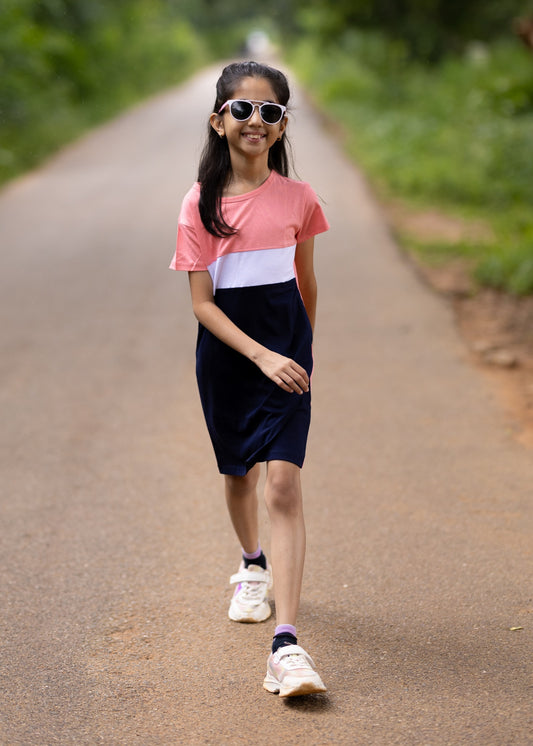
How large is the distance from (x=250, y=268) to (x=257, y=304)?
0.39 feet

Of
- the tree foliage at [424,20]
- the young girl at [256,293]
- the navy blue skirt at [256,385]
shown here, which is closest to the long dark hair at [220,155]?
the young girl at [256,293]

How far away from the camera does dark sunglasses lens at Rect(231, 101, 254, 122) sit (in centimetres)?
315

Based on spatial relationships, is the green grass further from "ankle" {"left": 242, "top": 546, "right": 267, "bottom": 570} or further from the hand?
the hand

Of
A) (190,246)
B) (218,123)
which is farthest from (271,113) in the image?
(190,246)

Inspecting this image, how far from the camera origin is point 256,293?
126 inches

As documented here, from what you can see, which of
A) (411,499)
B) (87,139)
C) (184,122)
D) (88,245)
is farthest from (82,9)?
(411,499)

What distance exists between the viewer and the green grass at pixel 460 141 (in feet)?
35.3

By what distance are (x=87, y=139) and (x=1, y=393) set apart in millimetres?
18192

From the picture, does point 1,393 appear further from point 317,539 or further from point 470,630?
point 470,630

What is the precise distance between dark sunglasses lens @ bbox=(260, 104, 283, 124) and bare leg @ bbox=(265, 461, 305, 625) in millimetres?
1102

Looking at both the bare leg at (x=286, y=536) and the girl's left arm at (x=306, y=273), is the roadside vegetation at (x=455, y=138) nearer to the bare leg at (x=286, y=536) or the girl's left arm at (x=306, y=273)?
the girl's left arm at (x=306, y=273)

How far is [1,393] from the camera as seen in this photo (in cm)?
660

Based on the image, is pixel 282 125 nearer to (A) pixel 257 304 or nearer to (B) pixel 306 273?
(B) pixel 306 273

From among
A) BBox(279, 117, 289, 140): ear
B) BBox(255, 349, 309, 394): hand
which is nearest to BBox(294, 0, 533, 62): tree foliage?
BBox(279, 117, 289, 140): ear
